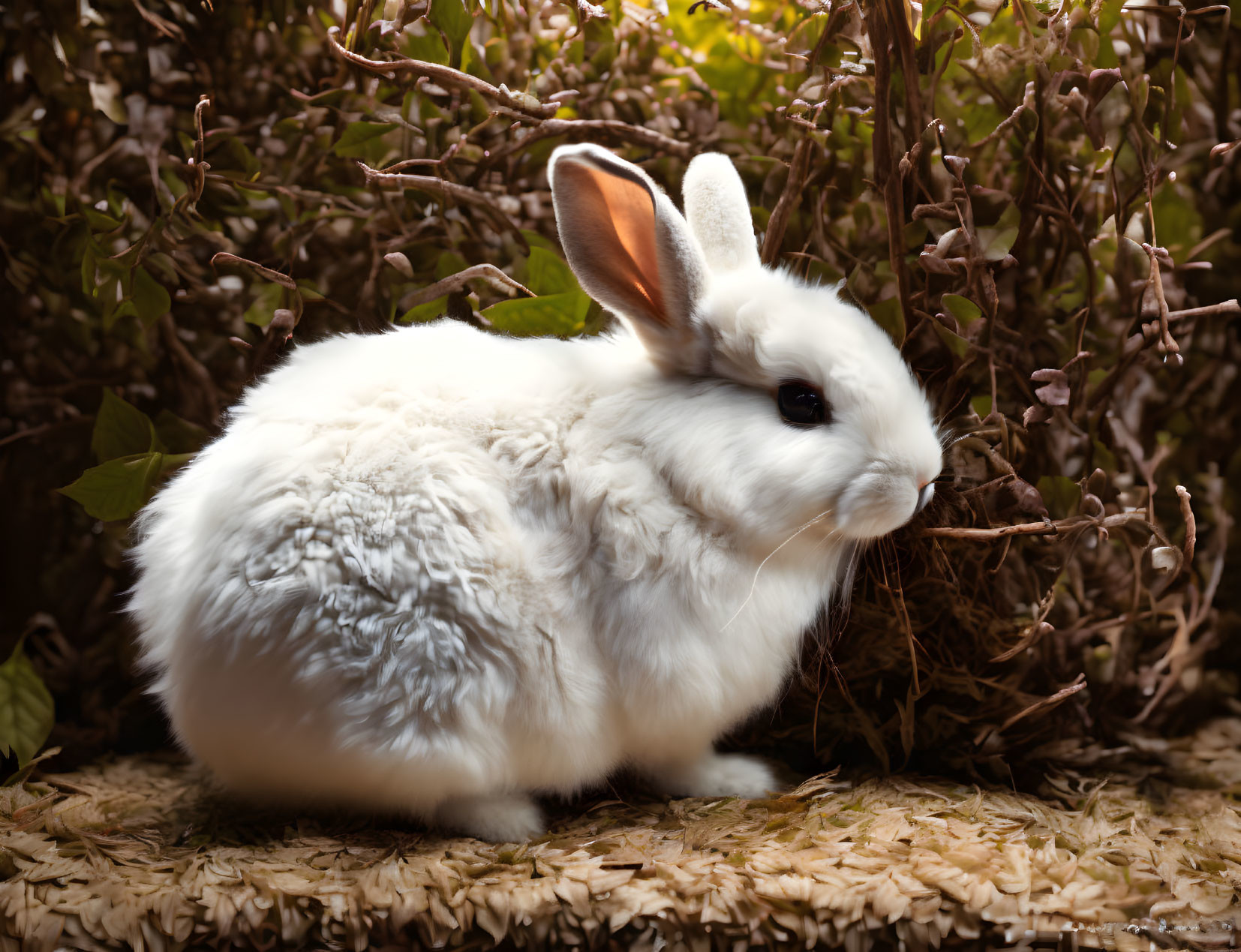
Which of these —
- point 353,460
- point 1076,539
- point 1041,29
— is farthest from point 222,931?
point 1041,29

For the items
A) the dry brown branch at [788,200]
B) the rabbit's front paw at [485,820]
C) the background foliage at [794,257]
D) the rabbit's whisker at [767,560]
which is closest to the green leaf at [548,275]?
the background foliage at [794,257]

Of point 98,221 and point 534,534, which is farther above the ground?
point 98,221

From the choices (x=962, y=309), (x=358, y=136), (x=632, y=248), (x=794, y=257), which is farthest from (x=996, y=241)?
(x=358, y=136)

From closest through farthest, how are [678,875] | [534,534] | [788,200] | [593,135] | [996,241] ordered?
1. [678,875]
2. [534,534]
3. [996,241]
4. [788,200]
5. [593,135]

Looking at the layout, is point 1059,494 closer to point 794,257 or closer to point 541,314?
point 794,257

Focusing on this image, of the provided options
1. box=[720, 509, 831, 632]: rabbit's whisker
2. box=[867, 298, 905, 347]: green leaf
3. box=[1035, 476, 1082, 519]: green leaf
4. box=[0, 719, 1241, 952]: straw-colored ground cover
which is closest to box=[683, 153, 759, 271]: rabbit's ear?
box=[867, 298, 905, 347]: green leaf

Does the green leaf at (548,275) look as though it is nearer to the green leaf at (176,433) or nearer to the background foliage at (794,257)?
the background foliage at (794,257)

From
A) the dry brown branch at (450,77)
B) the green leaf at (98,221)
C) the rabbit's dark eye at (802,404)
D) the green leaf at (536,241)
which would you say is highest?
the dry brown branch at (450,77)
